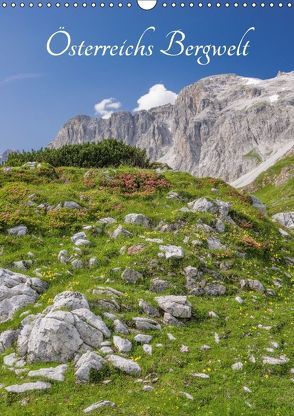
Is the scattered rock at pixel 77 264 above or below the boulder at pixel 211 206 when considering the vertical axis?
below

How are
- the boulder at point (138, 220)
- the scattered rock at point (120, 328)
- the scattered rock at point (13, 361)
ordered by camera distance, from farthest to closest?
the boulder at point (138, 220) → the scattered rock at point (120, 328) → the scattered rock at point (13, 361)

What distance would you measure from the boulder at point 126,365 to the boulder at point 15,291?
6.44 meters

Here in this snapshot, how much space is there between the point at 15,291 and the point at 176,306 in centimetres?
808

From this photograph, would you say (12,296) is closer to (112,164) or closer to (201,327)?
(201,327)

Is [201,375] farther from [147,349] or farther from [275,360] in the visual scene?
[275,360]

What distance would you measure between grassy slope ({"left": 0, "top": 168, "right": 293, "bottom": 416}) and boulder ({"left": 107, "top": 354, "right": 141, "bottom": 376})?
32 cm

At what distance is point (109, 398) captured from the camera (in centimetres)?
1658

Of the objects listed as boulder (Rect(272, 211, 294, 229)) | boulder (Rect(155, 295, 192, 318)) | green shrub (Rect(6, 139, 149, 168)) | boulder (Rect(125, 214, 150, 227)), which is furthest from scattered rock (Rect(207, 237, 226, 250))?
boulder (Rect(272, 211, 294, 229))

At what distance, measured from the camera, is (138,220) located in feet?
107

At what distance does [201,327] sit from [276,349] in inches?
138

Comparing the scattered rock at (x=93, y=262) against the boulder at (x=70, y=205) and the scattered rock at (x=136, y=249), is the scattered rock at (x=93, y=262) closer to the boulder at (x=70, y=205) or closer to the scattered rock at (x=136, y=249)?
the scattered rock at (x=136, y=249)

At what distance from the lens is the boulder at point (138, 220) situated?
3256 centimetres

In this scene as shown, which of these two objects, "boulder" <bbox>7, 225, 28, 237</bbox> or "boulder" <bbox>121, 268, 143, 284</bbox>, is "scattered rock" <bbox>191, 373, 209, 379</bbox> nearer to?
"boulder" <bbox>121, 268, 143, 284</bbox>

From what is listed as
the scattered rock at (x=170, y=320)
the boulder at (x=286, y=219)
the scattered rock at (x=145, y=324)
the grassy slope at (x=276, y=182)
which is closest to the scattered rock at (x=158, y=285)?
the scattered rock at (x=170, y=320)
